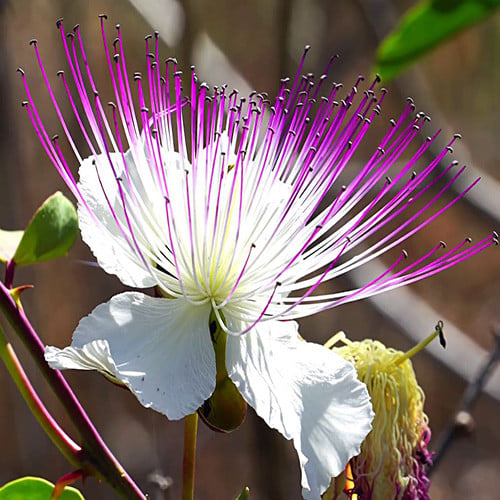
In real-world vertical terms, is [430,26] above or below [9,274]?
above

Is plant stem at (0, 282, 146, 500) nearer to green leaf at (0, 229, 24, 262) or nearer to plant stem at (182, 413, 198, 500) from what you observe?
plant stem at (182, 413, 198, 500)

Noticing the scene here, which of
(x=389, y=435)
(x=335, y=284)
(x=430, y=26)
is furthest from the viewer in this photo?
(x=335, y=284)

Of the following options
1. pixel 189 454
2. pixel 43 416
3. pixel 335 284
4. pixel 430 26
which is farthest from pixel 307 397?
pixel 335 284

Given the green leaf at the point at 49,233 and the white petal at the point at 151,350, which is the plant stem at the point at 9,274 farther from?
the white petal at the point at 151,350

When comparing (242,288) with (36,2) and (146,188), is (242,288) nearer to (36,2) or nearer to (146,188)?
(146,188)

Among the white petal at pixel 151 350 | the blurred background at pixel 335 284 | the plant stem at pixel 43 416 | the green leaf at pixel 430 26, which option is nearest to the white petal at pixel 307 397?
the white petal at pixel 151 350

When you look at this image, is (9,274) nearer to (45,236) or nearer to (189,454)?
(45,236)

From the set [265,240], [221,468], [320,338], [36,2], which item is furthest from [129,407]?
[265,240]

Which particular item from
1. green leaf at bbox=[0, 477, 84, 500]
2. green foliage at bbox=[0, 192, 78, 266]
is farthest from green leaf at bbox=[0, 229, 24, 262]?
green leaf at bbox=[0, 477, 84, 500]
